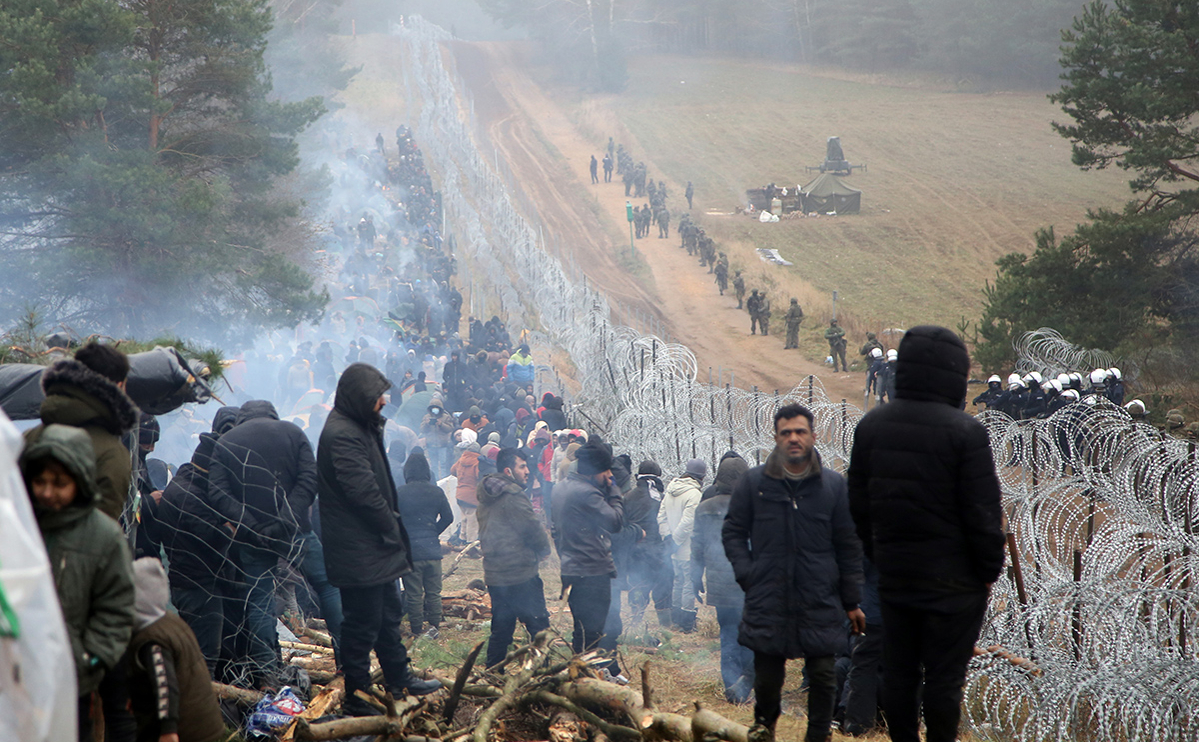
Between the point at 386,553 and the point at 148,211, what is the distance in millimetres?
13044

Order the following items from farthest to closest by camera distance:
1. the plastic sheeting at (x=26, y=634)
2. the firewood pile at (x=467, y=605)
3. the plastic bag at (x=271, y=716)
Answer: the firewood pile at (x=467, y=605) < the plastic bag at (x=271, y=716) < the plastic sheeting at (x=26, y=634)

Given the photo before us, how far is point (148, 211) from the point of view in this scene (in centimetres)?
1541

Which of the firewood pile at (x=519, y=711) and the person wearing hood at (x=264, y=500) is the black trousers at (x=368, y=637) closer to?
the firewood pile at (x=519, y=711)

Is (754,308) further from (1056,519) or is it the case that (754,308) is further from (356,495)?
(356,495)

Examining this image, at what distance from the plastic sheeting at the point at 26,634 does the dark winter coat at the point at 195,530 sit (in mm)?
3165

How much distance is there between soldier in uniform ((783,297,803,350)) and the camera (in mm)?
25453

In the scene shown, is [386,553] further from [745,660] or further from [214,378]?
[745,660]

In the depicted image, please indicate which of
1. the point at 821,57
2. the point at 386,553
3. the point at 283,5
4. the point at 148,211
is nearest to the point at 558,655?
the point at 386,553

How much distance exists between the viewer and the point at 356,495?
14.8 ft

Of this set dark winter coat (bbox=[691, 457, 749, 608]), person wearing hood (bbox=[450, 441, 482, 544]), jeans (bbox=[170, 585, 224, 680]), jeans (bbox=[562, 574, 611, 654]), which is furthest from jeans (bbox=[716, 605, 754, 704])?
person wearing hood (bbox=[450, 441, 482, 544])

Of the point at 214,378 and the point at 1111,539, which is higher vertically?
the point at 214,378

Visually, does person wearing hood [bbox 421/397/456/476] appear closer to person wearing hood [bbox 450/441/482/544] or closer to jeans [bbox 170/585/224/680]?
person wearing hood [bbox 450/441/482/544]

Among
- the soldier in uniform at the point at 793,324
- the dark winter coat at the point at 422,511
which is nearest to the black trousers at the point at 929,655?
the dark winter coat at the point at 422,511

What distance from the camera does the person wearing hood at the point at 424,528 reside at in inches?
291
